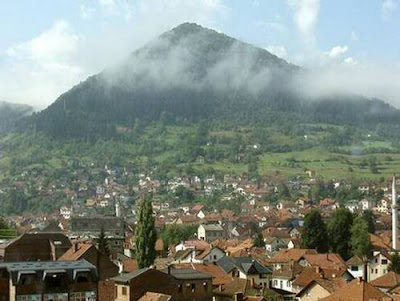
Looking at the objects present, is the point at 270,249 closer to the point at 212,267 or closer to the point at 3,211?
the point at 212,267

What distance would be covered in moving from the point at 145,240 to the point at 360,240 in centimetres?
2950

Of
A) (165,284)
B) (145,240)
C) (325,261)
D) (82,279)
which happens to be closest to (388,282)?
(325,261)

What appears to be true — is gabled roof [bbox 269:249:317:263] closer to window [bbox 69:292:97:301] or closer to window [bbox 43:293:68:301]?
window [bbox 69:292:97:301]

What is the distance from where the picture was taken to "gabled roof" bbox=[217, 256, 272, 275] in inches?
2591

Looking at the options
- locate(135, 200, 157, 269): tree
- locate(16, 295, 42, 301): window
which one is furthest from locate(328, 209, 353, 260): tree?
locate(16, 295, 42, 301): window

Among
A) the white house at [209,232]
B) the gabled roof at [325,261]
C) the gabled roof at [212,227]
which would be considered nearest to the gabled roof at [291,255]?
the gabled roof at [325,261]

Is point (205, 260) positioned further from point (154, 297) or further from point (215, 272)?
point (154, 297)

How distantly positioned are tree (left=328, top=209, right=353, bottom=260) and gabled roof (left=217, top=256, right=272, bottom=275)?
19842 mm

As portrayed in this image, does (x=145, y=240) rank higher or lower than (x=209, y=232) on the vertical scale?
higher

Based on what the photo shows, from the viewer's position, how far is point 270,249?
105 m

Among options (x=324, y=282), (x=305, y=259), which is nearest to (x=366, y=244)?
(x=305, y=259)

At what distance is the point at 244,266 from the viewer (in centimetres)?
6631

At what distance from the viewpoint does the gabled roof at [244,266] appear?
65812 millimetres

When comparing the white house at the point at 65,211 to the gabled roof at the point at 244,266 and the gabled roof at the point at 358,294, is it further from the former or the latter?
the gabled roof at the point at 358,294
